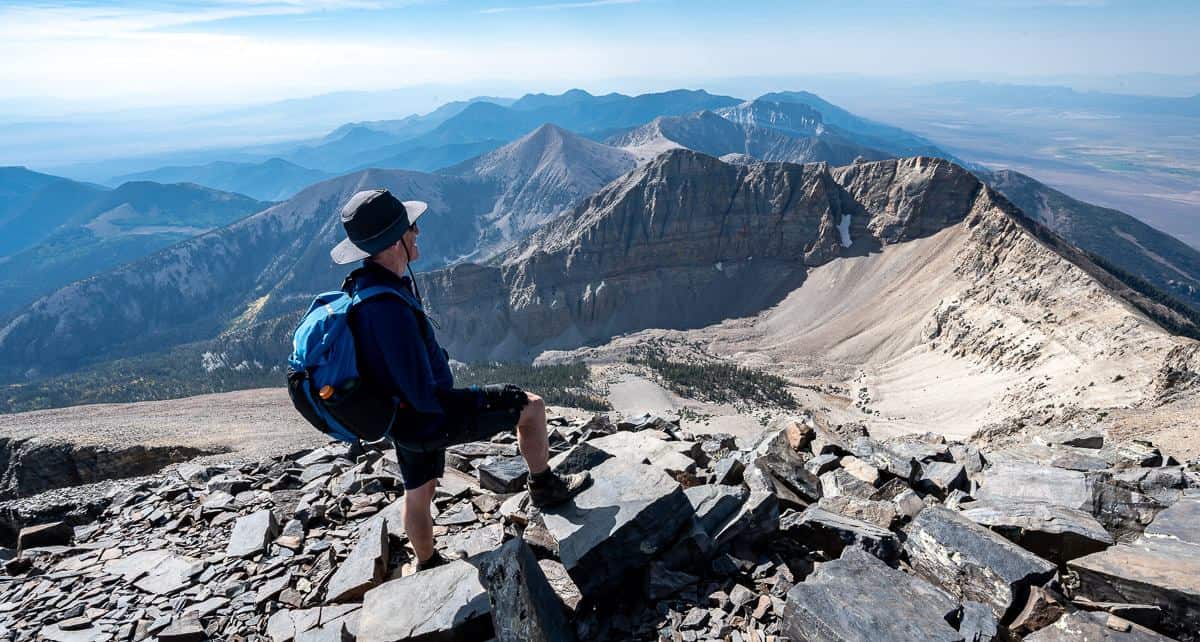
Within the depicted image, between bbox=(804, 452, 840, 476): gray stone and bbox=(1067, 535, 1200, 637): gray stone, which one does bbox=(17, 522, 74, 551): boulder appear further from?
bbox=(1067, 535, 1200, 637): gray stone

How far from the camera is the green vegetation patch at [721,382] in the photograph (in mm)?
67312

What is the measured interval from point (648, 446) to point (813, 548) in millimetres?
3125

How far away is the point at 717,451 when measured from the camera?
11.9 m

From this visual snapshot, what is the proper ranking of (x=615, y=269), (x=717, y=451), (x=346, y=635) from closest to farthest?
(x=346, y=635), (x=717, y=451), (x=615, y=269)

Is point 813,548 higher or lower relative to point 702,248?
higher

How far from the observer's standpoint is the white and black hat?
5.13 meters

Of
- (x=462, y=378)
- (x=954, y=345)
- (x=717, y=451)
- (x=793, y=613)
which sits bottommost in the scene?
(x=462, y=378)

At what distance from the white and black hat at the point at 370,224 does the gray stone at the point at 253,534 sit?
14.8 feet

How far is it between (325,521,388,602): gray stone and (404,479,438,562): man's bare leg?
48cm

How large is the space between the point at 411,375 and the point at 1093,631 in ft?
19.7

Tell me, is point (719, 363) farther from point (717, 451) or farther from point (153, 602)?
point (153, 602)

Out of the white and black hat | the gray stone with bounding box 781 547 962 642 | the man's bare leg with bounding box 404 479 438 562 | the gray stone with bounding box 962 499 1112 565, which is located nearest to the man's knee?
the man's bare leg with bounding box 404 479 438 562

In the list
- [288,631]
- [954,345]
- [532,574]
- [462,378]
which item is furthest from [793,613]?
[462,378]

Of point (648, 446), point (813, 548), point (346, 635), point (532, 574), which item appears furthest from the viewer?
point (648, 446)
